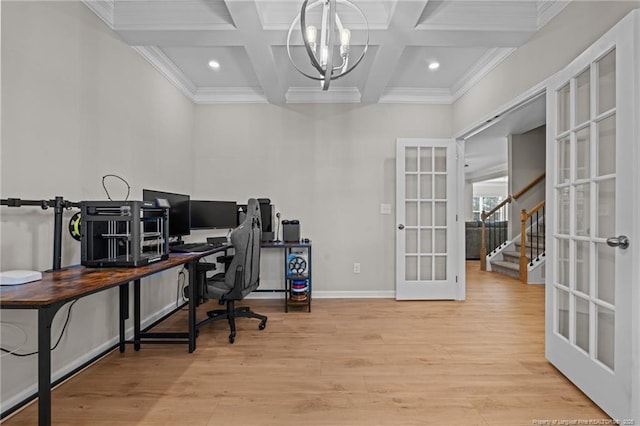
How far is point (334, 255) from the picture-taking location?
390 centimetres

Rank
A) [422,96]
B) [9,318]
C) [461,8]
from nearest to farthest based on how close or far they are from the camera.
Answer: [9,318]
[461,8]
[422,96]

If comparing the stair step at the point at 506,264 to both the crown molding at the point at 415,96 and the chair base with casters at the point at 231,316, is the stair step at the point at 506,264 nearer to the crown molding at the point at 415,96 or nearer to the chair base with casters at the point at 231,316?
the crown molding at the point at 415,96

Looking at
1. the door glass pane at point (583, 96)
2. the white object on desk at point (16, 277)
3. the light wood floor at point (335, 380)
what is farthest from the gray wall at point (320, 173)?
the white object on desk at point (16, 277)

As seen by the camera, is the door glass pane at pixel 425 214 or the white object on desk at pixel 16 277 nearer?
the white object on desk at pixel 16 277

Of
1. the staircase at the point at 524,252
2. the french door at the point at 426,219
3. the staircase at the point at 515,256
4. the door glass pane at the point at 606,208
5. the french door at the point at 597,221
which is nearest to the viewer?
the french door at the point at 597,221

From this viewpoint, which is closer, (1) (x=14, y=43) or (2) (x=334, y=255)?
(1) (x=14, y=43)

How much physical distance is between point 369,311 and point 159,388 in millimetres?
2104

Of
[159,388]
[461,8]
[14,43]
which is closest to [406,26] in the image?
[461,8]

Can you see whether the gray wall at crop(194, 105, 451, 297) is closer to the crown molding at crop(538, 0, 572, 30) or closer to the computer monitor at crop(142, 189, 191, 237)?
the computer monitor at crop(142, 189, 191, 237)

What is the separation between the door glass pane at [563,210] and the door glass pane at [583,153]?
0.15 meters

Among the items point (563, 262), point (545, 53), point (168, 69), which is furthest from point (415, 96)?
point (168, 69)

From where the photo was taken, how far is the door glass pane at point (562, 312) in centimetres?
197

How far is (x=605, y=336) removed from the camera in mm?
1647

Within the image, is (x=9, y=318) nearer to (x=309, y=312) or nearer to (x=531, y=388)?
(x=309, y=312)
